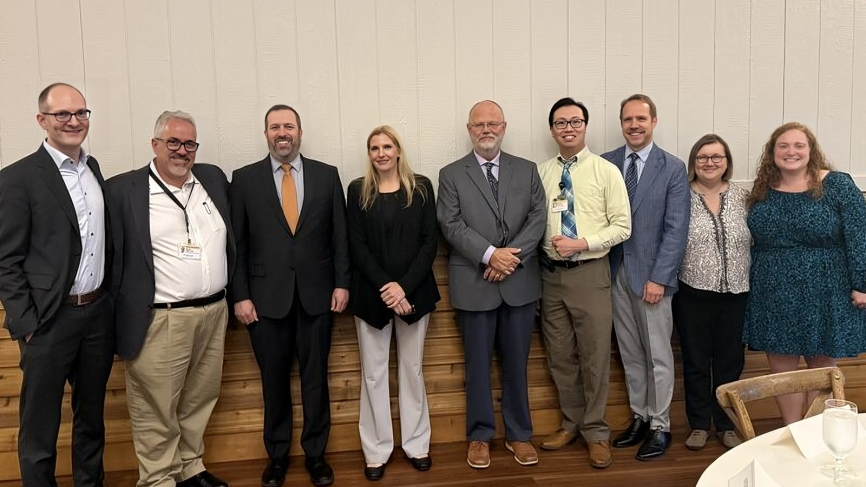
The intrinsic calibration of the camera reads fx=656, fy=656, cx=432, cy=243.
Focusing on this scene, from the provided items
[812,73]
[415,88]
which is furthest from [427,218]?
[812,73]

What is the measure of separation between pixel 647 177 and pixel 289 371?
7.51 ft

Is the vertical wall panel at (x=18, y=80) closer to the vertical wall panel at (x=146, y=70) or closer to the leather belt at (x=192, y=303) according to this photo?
the vertical wall panel at (x=146, y=70)

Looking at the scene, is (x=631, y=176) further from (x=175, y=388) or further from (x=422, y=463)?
(x=175, y=388)

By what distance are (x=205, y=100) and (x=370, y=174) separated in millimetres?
1140

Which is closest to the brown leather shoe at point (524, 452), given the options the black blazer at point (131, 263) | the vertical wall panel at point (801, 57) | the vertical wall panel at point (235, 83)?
the black blazer at point (131, 263)

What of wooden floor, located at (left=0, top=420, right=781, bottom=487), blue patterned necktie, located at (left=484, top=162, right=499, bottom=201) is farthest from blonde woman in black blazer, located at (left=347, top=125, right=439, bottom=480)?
blue patterned necktie, located at (left=484, top=162, right=499, bottom=201)

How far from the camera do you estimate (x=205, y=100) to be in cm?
386

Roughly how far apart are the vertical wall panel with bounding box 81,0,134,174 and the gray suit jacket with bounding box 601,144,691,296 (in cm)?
295

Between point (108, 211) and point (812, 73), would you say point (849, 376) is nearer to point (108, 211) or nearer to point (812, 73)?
point (812, 73)

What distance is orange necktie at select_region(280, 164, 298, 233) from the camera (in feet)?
11.4

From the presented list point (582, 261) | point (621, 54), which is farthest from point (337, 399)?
point (621, 54)

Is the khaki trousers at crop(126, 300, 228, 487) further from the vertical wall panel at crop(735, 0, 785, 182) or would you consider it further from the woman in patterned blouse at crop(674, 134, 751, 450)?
the vertical wall panel at crop(735, 0, 785, 182)

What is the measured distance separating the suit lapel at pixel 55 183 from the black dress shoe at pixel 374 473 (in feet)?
6.26

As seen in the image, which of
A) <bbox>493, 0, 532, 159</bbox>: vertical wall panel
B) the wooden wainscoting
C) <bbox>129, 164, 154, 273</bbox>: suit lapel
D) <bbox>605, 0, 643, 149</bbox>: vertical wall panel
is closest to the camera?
<bbox>129, 164, 154, 273</bbox>: suit lapel
